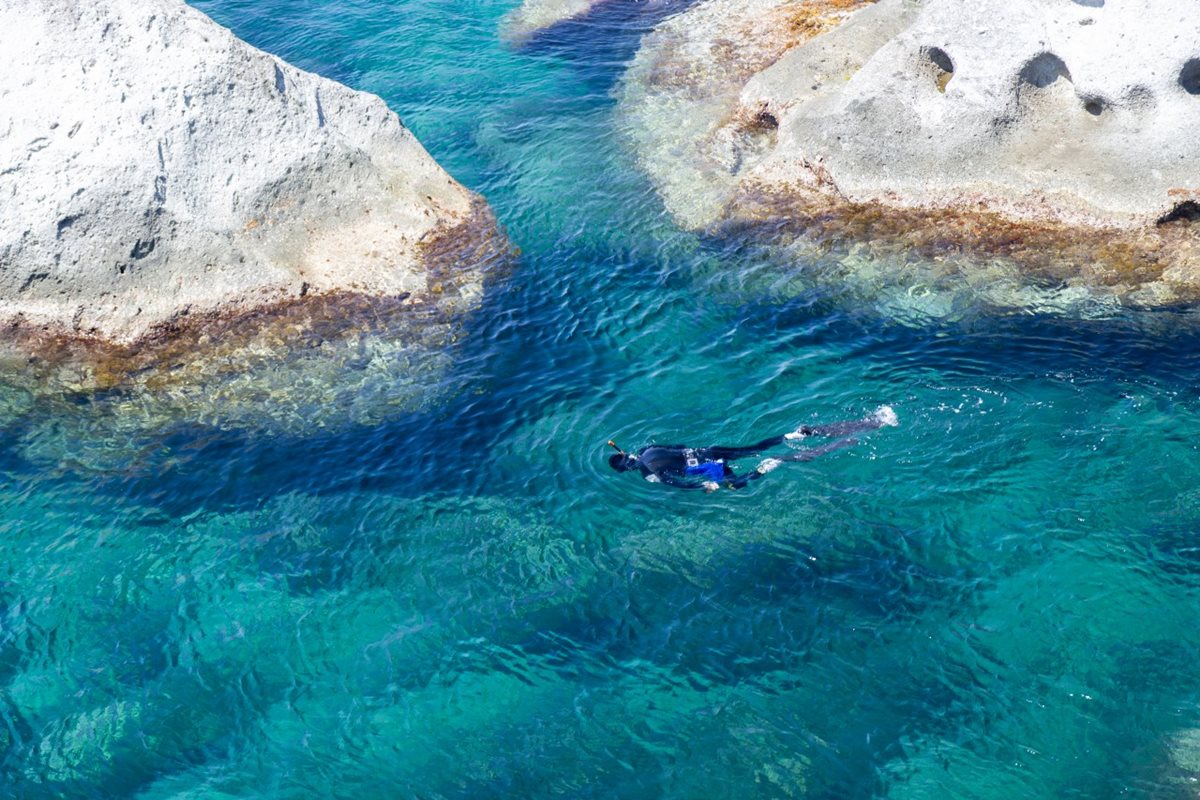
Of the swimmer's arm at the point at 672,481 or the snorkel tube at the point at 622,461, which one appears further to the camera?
the snorkel tube at the point at 622,461

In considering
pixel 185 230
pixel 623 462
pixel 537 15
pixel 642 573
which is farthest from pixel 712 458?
pixel 537 15

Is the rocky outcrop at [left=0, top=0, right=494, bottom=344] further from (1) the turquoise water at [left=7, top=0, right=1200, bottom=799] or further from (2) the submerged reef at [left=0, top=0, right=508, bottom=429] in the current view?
(1) the turquoise water at [left=7, top=0, right=1200, bottom=799]

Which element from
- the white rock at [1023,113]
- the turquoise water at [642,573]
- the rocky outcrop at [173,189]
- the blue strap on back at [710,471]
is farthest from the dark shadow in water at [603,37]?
the blue strap on back at [710,471]

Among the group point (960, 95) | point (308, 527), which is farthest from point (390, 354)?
point (960, 95)

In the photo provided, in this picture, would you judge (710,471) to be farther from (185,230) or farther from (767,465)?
(185,230)

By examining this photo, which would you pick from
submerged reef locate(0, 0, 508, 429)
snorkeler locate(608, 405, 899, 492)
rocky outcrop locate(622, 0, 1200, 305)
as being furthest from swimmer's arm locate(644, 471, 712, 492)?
rocky outcrop locate(622, 0, 1200, 305)

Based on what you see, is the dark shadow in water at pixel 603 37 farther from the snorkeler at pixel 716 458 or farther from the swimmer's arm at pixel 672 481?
the swimmer's arm at pixel 672 481

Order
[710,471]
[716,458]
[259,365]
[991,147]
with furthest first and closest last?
[991,147] < [259,365] < [716,458] < [710,471]

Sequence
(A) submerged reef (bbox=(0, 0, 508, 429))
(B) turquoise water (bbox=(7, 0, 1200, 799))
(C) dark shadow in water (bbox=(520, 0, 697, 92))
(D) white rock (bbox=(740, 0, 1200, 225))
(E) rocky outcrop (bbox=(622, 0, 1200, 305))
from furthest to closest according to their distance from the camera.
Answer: (C) dark shadow in water (bbox=(520, 0, 697, 92))
(D) white rock (bbox=(740, 0, 1200, 225))
(E) rocky outcrop (bbox=(622, 0, 1200, 305))
(A) submerged reef (bbox=(0, 0, 508, 429))
(B) turquoise water (bbox=(7, 0, 1200, 799))
